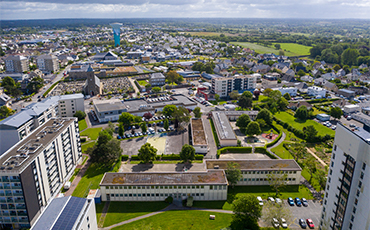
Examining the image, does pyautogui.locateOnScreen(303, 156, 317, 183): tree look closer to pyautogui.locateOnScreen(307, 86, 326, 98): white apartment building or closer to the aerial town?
the aerial town

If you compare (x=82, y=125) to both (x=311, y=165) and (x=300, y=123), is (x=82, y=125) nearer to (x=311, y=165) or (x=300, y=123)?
(x=311, y=165)

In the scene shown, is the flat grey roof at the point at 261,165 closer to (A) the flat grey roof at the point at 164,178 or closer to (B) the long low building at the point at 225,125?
(A) the flat grey roof at the point at 164,178

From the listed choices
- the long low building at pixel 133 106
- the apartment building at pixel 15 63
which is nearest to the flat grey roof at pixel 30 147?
the long low building at pixel 133 106

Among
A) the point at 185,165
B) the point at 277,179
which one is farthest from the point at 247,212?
the point at 185,165

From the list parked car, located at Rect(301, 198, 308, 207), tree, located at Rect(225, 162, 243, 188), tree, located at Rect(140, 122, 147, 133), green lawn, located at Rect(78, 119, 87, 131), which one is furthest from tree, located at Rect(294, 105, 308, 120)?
green lawn, located at Rect(78, 119, 87, 131)

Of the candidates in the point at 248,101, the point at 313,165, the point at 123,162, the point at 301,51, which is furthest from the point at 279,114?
the point at 301,51
